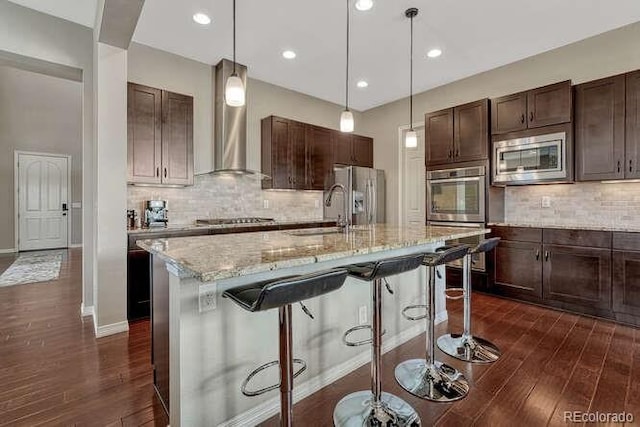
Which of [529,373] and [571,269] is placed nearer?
[529,373]

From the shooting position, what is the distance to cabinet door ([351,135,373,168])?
552 cm

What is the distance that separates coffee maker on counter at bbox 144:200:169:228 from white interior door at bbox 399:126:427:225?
146 inches

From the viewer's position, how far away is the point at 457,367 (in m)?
2.24

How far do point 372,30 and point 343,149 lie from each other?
2239mm

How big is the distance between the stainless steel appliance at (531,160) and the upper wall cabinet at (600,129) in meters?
0.16

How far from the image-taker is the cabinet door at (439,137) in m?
4.29

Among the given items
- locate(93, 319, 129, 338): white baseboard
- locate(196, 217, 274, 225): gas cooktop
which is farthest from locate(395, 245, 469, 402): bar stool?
locate(196, 217, 274, 225): gas cooktop

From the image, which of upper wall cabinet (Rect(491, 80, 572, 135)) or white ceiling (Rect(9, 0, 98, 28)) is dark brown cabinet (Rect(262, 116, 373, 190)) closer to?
white ceiling (Rect(9, 0, 98, 28))

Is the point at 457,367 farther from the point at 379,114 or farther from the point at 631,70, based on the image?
the point at 379,114

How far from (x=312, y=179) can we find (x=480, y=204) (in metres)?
2.38

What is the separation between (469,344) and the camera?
2480 millimetres

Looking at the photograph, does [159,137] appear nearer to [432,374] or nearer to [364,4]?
[364,4]

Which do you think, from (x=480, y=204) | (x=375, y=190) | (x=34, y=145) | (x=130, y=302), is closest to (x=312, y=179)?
(x=375, y=190)

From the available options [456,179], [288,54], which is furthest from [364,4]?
[456,179]
